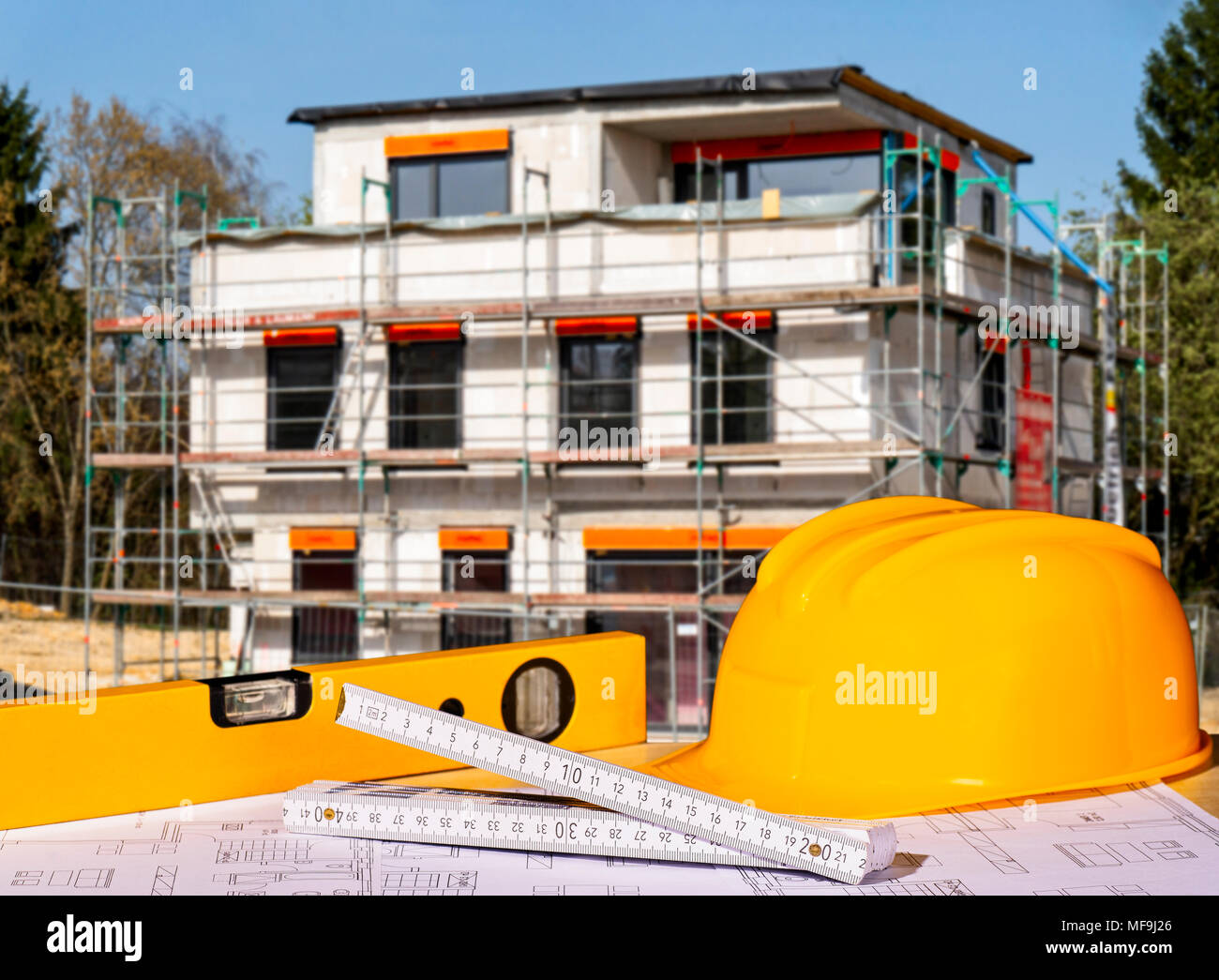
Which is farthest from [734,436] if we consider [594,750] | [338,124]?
[594,750]

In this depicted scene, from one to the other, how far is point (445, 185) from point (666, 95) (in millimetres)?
3903

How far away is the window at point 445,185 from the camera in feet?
76.9

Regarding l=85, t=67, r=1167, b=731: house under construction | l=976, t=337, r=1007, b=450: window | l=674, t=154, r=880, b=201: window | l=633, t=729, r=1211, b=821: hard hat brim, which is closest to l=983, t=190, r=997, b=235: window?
l=85, t=67, r=1167, b=731: house under construction

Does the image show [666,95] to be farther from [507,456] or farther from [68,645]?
[68,645]

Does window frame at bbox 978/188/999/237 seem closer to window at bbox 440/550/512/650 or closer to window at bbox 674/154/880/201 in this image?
window at bbox 674/154/880/201

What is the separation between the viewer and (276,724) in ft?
18.7

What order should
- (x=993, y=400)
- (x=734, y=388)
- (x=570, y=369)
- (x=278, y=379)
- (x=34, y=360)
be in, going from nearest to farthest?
1. (x=734, y=388)
2. (x=570, y=369)
3. (x=278, y=379)
4. (x=993, y=400)
5. (x=34, y=360)

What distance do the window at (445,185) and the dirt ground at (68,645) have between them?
8.92m

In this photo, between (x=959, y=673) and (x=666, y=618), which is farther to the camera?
(x=666, y=618)

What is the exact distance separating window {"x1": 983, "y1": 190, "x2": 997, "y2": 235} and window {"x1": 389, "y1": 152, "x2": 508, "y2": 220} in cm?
870

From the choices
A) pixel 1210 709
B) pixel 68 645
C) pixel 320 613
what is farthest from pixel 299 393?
pixel 1210 709

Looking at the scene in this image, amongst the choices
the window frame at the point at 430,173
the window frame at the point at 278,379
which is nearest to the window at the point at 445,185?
the window frame at the point at 430,173

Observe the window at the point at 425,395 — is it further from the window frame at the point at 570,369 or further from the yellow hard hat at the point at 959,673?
the yellow hard hat at the point at 959,673
